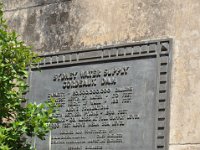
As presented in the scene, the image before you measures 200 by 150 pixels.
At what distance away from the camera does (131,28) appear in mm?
10367

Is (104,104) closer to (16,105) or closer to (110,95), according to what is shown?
(110,95)

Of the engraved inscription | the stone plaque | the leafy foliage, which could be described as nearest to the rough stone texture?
the stone plaque

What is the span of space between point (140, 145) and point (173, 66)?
123cm

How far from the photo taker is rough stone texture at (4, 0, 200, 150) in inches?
374

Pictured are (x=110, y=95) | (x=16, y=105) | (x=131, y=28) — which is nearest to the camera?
(x=16, y=105)

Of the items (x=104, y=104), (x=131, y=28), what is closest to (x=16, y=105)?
(x=104, y=104)

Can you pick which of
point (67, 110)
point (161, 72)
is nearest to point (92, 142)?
point (67, 110)

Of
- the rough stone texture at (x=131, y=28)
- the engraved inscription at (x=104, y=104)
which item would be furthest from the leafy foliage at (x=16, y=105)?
the rough stone texture at (x=131, y=28)

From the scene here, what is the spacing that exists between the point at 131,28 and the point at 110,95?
1.10m

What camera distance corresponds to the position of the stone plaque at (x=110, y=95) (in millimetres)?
9648

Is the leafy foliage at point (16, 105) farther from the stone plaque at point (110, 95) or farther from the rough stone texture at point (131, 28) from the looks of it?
the rough stone texture at point (131, 28)

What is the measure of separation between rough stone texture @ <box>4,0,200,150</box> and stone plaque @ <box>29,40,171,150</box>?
0.18m

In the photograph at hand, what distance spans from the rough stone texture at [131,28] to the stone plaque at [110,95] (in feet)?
0.59

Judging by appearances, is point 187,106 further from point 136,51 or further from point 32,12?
point 32,12
